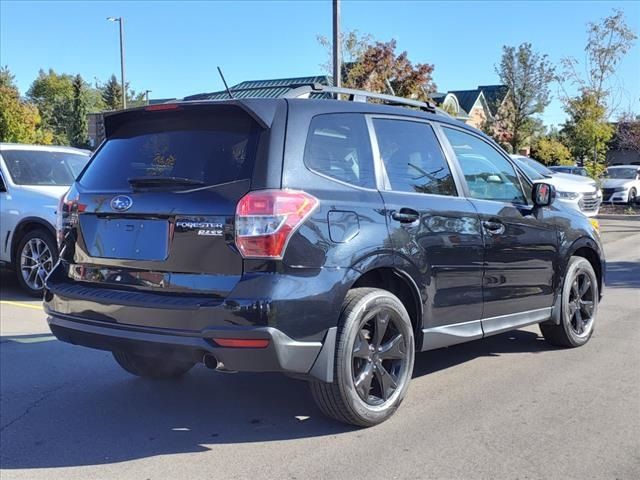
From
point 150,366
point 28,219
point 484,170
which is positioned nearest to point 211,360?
point 150,366

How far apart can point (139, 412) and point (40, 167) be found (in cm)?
582

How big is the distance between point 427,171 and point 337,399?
1.71m

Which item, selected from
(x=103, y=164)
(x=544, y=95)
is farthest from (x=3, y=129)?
(x=103, y=164)

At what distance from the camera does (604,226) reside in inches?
697

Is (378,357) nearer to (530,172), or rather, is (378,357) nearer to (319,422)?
(319,422)

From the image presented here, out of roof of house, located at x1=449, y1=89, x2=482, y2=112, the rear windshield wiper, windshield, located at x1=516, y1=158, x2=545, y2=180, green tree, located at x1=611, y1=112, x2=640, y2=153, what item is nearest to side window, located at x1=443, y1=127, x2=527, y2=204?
the rear windshield wiper

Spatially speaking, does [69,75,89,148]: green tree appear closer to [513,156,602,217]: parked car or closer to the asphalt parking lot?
[513,156,602,217]: parked car

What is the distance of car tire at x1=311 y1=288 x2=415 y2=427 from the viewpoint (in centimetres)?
372

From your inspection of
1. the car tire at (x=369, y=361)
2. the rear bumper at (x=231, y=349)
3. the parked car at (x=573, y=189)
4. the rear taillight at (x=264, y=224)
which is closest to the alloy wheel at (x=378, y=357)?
the car tire at (x=369, y=361)

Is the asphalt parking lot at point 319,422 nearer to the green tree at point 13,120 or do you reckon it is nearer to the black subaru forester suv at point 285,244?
the black subaru forester suv at point 285,244

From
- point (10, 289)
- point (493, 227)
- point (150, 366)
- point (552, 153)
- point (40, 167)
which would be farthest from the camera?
point (552, 153)

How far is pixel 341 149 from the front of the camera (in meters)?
3.99

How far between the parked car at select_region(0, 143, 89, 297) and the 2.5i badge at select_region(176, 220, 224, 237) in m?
5.23

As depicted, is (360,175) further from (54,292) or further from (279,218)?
(54,292)
